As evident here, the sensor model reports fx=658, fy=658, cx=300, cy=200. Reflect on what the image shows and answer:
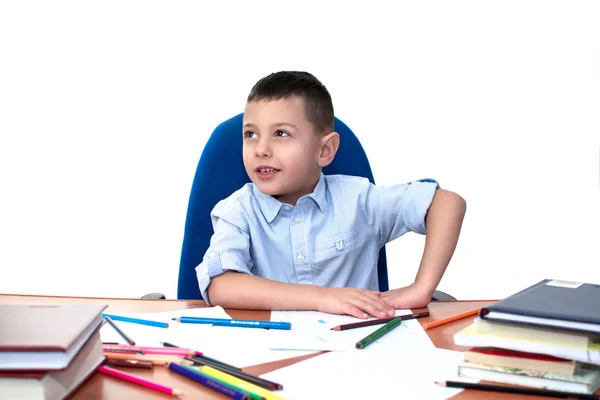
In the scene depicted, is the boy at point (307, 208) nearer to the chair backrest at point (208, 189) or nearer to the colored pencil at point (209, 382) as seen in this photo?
the chair backrest at point (208, 189)

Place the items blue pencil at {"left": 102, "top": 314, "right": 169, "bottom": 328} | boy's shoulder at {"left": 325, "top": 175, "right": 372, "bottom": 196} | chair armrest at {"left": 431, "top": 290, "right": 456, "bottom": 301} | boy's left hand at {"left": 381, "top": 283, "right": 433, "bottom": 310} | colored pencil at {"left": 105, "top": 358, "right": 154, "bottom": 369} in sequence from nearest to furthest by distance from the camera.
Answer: colored pencil at {"left": 105, "top": 358, "right": 154, "bottom": 369} → blue pencil at {"left": 102, "top": 314, "right": 169, "bottom": 328} → boy's left hand at {"left": 381, "top": 283, "right": 433, "bottom": 310} → chair armrest at {"left": 431, "top": 290, "right": 456, "bottom": 301} → boy's shoulder at {"left": 325, "top": 175, "right": 372, "bottom": 196}

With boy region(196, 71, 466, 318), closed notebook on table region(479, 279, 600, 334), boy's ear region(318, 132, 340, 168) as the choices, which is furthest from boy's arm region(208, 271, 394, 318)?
boy's ear region(318, 132, 340, 168)

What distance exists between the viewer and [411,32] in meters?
2.69

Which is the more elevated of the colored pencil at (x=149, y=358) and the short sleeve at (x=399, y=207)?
the short sleeve at (x=399, y=207)

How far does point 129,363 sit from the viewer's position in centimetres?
86

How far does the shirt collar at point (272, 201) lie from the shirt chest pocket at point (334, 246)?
79mm

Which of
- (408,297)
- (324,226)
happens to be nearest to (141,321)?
(408,297)

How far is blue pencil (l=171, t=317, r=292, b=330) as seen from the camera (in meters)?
1.05

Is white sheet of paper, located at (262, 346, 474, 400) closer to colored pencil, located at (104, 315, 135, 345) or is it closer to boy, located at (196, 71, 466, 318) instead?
colored pencil, located at (104, 315, 135, 345)

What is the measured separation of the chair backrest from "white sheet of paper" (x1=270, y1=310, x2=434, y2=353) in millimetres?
477

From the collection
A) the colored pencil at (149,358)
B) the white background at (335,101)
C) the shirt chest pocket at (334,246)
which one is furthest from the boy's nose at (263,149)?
the white background at (335,101)

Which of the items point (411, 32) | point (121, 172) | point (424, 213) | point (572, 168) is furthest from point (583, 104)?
point (121, 172)

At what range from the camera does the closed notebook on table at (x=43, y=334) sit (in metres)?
0.70

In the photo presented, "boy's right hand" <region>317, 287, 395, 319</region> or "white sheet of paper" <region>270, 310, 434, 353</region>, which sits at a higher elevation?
"boy's right hand" <region>317, 287, 395, 319</region>
